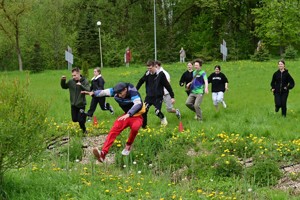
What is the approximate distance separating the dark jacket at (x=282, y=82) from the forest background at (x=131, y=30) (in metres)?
29.3

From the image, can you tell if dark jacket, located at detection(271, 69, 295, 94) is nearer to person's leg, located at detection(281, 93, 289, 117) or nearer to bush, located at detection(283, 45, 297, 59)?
person's leg, located at detection(281, 93, 289, 117)

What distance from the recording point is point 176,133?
11312mm

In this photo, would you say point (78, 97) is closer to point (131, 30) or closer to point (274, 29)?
point (274, 29)

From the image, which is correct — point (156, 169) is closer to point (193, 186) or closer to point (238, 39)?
point (193, 186)

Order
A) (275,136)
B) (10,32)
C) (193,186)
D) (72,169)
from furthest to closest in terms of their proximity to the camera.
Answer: (10,32)
(275,136)
(72,169)
(193,186)

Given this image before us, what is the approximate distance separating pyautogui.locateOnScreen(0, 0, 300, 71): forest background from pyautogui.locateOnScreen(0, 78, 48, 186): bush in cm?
3386

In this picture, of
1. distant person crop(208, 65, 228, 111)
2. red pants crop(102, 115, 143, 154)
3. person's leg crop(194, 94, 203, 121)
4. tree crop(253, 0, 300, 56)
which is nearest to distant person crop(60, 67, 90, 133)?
red pants crop(102, 115, 143, 154)

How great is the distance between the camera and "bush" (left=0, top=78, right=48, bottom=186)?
6.82 metres

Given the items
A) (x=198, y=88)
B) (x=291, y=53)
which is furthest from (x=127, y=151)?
(x=291, y=53)

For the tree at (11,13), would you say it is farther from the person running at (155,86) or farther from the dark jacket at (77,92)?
the person running at (155,86)

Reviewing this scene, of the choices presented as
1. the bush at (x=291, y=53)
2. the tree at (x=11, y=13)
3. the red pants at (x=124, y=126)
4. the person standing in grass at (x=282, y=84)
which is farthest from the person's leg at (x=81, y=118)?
the tree at (x=11, y=13)

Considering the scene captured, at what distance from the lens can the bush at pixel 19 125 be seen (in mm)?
6816

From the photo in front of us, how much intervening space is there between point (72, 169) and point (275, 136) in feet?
16.3

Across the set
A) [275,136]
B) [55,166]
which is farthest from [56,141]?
[275,136]
